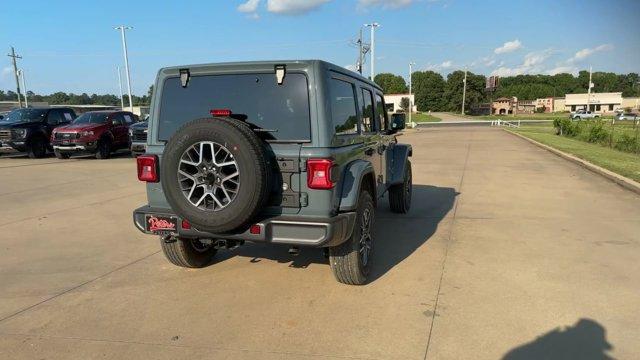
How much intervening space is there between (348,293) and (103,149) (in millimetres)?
15256

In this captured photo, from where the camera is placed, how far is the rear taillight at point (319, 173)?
11.7 feet

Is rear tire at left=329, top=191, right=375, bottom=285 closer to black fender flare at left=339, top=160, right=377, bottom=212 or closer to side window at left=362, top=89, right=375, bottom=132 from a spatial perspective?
black fender flare at left=339, top=160, right=377, bottom=212

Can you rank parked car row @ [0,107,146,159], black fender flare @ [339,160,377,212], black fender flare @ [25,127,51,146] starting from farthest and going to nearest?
black fender flare @ [25,127,51,146], parked car row @ [0,107,146,159], black fender flare @ [339,160,377,212]

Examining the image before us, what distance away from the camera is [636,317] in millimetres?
3660

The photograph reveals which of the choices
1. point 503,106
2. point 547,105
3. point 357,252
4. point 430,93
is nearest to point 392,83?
point 430,93

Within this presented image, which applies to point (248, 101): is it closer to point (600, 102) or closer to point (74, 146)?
point (74, 146)

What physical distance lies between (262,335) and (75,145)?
15.2m

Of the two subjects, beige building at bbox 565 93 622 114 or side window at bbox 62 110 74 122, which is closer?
side window at bbox 62 110 74 122

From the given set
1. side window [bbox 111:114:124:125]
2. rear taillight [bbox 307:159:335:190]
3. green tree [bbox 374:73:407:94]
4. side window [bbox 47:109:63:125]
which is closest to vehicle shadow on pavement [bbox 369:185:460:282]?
rear taillight [bbox 307:159:335:190]

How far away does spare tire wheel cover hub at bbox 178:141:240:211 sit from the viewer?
355 cm

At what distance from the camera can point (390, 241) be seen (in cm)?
585

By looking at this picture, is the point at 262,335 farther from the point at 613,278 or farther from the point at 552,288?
the point at 613,278

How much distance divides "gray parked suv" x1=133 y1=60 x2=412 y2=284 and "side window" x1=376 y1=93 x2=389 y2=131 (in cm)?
180

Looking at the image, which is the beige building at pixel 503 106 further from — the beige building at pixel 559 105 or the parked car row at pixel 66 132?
the parked car row at pixel 66 132
